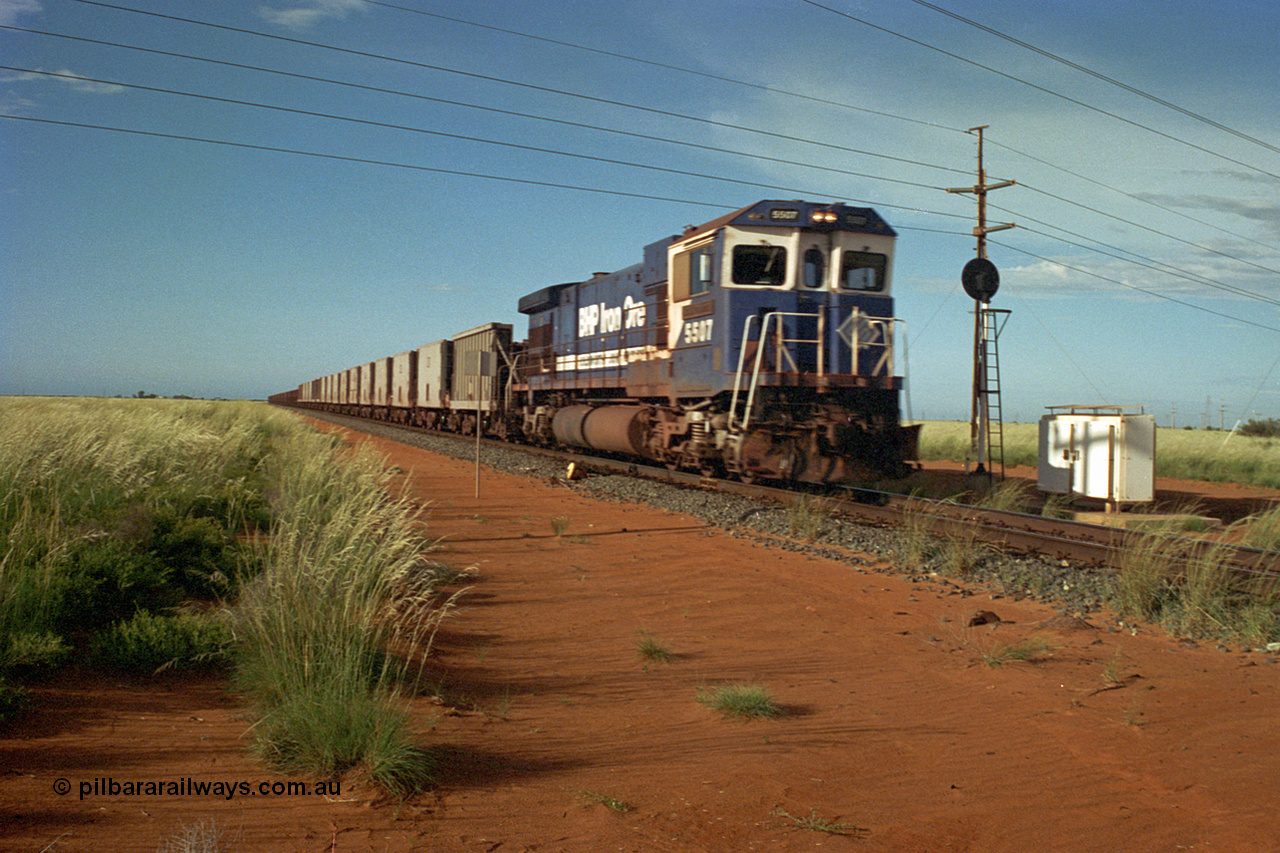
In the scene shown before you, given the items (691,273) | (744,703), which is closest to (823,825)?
(744,703)

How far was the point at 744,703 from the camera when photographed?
15.4 ft

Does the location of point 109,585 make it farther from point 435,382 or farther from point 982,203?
point 435,382

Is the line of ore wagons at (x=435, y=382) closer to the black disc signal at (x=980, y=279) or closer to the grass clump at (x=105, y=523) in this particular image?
the grass clump at (x=105, y=523)

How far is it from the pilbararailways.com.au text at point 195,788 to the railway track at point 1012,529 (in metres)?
7.16

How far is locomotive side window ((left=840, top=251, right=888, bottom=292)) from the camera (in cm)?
1302

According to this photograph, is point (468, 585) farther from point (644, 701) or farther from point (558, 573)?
point (644, 701)

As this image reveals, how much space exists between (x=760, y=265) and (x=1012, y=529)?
567 centimetres

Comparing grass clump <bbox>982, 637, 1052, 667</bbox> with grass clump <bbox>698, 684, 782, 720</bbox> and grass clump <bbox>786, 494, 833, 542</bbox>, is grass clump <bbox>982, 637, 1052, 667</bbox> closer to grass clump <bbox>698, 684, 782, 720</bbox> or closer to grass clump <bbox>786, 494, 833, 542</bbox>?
grass clump <bbox>698, 684, 782, 720</bbox>

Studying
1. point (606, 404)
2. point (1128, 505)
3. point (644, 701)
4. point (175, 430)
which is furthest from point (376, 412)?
point (644, 701)

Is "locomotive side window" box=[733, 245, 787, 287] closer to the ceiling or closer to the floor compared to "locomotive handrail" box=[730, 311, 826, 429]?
closer to the ceiling

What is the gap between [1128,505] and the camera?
12.4 metres

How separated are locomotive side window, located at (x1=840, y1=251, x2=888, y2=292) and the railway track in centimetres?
342

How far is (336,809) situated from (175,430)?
31.9 ft

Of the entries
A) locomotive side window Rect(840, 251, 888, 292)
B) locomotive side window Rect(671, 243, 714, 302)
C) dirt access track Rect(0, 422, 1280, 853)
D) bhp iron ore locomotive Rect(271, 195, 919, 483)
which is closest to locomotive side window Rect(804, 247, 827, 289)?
bhp iron ore locomotive Rect(271, 195, 919, 483)
